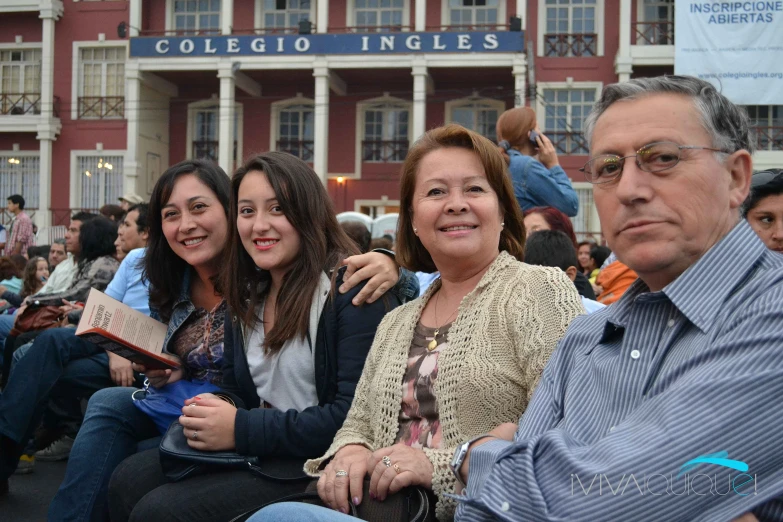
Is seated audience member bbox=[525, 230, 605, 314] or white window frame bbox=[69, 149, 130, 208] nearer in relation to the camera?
seated audience member bbox=[525, 230, 605, 314]

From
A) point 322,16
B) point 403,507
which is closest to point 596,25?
point 322,16

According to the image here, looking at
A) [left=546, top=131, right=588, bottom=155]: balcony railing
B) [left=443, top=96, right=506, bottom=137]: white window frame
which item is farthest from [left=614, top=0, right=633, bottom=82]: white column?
[left=443, top=96, right=506, bottom=137]: white window frame

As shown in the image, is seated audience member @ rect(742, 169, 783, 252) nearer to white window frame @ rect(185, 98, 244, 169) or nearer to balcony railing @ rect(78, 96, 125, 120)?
white window frame @ rect(185, 98, 244, 169)

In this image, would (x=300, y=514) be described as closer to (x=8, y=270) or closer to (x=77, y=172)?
(x=8, y=270)

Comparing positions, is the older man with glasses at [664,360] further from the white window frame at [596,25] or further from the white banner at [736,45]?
the white window frame at [596,25]

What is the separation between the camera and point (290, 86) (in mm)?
24656

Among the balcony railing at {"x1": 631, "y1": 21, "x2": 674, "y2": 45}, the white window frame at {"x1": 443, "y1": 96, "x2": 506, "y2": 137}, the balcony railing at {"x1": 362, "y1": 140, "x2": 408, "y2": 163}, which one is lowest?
the balcony railing at {"x1": 362, "y1": 140, "x2": 408, "y2": 163}

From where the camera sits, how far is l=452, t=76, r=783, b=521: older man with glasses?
1389 mm

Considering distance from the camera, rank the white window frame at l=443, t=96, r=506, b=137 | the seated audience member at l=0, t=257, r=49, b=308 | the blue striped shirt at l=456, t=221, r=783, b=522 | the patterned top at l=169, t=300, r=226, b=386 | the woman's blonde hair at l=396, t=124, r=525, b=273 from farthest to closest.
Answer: the white window frame at l=443, t=96, r=506, b=137 < the seated audience member at l=0, t=257, r=49, b=308 < the patterned top at l=169, t=300, r=226, b=386 < the woman's blonde hair at l=396, t=124, r=525, b=273 < the blue striped shirt at l=456, t=221, r=783, b=522

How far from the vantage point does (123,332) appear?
3.13m

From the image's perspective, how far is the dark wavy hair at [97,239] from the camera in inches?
227

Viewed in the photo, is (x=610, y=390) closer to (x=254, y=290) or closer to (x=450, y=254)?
(x=450, y=254)

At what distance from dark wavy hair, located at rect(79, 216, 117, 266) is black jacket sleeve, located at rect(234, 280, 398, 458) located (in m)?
3.54

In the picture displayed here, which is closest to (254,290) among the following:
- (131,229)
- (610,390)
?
(610,390)
